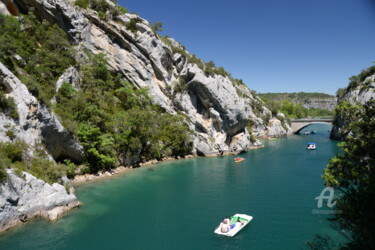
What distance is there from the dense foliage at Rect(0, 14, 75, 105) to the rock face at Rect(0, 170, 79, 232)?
33.7 ft

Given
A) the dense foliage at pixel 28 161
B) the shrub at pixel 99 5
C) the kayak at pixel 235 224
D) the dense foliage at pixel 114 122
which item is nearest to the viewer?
the kayak at pixel 235 224

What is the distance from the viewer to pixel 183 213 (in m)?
21.5

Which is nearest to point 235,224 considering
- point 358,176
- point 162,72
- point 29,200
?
point 358,176

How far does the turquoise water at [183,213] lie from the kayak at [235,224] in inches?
14.3

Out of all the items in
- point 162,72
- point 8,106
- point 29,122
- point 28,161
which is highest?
point 162,72

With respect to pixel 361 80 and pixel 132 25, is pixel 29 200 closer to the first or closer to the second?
pixel 132 25

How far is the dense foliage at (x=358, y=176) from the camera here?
27.7 ft

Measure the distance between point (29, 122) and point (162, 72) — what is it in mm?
36420

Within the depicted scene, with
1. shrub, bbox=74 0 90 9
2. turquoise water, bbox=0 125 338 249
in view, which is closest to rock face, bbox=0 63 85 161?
turquoise water, bbox=0 125 338 249

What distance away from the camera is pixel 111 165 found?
1385 inches

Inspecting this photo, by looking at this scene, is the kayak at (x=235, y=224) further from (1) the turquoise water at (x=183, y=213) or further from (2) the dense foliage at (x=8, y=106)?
(2) the dense foliage at (x=8, y=106)

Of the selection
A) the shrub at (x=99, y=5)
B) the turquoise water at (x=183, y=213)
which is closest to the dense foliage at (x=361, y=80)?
the turquoise water at (x=183, y=213)

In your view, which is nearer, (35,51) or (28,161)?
(28,161)

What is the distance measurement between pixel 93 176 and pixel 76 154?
3.72 metres
